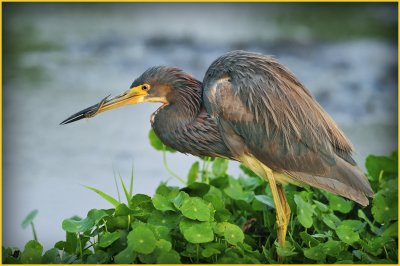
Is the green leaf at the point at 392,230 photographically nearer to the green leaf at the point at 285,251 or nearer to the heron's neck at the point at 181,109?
the green leaf at the point at 285,251

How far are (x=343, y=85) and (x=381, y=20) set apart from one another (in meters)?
2.35

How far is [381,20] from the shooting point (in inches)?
391

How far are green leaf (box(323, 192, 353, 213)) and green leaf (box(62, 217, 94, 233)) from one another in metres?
1.42

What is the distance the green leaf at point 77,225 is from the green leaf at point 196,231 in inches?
17.2

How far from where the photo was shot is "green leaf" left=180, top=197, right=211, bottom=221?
374cm

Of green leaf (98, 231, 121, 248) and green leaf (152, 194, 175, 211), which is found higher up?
Result: green leaf (152, 194, 175, 211)

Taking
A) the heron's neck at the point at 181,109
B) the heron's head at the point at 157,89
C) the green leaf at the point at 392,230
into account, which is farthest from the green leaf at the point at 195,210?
the green leaf at the point at 392,230

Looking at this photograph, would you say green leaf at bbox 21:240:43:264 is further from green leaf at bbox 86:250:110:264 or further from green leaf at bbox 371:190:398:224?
green leaf at bbox 371:190:398:224

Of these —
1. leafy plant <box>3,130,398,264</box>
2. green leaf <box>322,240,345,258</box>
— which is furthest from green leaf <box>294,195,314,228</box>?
green leaf <box>322,240,345,258</box>

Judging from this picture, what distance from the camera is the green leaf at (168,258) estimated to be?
11.7 feet

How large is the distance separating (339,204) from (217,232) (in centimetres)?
96

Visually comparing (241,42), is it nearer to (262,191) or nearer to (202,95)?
(262,191)

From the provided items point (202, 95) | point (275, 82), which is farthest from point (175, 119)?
point (275, 82)

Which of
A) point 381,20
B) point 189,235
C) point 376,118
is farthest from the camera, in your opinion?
point 381,20
